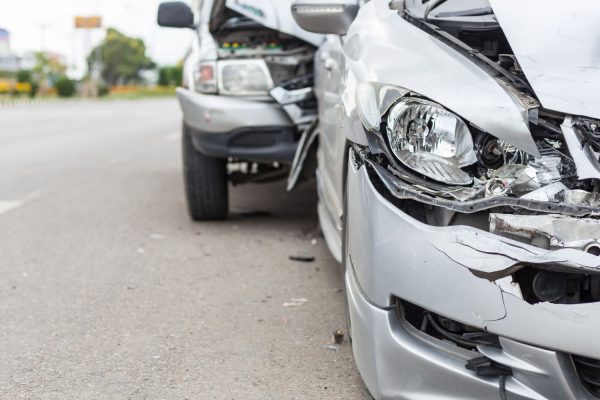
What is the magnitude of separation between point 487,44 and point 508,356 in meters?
1.09

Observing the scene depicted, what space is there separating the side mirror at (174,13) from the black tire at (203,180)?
0.78 m

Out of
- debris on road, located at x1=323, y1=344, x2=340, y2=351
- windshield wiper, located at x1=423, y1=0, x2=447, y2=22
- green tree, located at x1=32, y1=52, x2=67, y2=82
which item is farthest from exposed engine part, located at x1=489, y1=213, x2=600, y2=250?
green tree, located at x1=32, y1=52, x2=67, y2=82

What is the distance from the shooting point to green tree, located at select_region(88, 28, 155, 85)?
10406 cm

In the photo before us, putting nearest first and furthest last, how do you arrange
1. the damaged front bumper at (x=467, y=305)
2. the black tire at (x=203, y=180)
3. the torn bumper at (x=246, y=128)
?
the damaged front bumper at (x=467, y=305) < the torn bumper at (x=246, y=128) < the black tire at (x=203, y=180)

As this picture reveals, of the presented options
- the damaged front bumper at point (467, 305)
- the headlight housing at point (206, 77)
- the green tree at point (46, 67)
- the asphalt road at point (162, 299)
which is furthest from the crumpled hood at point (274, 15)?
the green tree at point (46, 67)

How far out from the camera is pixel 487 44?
2.85 meters

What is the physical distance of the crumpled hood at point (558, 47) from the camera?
2.43 m

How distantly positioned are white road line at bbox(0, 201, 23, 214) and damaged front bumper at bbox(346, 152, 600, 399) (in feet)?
16.7

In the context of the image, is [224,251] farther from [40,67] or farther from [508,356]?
[40,67]

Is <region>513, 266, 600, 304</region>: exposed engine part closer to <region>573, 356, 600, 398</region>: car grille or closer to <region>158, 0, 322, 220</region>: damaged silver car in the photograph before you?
<region>573, 356, 600, 398</region>: car grille

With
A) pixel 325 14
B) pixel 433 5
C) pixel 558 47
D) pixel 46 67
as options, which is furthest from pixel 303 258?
pixel 46 67

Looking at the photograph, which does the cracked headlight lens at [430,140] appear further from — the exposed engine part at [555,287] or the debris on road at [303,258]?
the debris on road at [303,258]

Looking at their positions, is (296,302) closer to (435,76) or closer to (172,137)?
(435,76)

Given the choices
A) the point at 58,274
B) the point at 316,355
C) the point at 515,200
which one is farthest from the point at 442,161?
the point at 58,274
